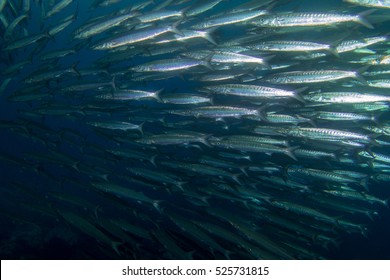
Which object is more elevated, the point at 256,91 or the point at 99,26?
the point at 99,26

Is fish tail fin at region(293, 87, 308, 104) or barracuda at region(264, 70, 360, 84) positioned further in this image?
fish tail fin at region(293, 87, 308, 104)

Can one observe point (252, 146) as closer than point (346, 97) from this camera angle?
No

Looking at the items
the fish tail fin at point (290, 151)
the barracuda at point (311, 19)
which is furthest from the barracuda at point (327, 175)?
the barracuda at point (311, 19)

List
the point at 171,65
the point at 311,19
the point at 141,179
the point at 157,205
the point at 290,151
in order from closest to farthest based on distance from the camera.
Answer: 1. the point at 311,19
2. the point at 171,65
3. the point at 290,151
4. the point at 157,205
5. the point at 141,179

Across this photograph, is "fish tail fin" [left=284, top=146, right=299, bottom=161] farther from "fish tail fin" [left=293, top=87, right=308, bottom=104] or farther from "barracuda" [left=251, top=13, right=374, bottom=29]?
"barracuda" [left=251, top=13, right=374, bottom=29]

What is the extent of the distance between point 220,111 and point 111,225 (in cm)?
301

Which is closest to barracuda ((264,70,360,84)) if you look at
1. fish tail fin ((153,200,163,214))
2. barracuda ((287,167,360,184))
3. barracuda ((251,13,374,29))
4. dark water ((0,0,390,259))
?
dark water ((0,0,390,259))

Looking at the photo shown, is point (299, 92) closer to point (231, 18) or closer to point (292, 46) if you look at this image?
point (292, 46)

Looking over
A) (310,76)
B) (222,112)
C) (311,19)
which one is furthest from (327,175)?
(311,19)

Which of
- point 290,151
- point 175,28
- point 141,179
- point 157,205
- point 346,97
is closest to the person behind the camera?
point 175,28

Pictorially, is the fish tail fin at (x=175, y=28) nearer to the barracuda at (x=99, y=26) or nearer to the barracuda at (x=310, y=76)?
the barracuda at (x=99, y=26)

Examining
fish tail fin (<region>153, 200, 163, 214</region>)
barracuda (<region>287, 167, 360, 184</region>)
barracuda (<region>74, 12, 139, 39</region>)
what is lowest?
fish tail fin (<region>153, 200, 163, 214</region>)

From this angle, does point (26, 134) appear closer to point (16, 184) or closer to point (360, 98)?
point (16, 184)

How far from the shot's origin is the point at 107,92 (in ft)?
21.4
